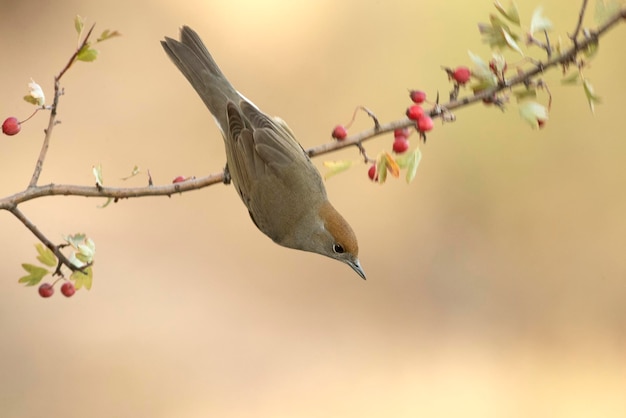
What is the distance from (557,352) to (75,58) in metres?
5.42

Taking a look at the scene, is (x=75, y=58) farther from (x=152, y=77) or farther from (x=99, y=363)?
(x=152, y=77)

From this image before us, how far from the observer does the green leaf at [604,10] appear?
192cm

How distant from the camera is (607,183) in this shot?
669 cm

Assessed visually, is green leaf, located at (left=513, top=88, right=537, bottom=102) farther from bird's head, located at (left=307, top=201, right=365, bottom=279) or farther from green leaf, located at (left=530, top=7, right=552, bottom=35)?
bird's head, located at (left=307, top=201, right=365, bottom=279)

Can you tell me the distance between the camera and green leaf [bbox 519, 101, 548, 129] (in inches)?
77.6

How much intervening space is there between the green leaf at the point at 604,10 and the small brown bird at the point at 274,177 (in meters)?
1.42

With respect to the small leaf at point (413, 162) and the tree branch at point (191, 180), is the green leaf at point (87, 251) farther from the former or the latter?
the small leaf at point (413, 162)

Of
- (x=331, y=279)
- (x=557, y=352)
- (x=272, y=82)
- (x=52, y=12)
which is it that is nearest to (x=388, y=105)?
(x=272, y=82)

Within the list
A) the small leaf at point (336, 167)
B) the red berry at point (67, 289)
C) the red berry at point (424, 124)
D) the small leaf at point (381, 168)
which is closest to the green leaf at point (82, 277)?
the red berry at point (67, 289)

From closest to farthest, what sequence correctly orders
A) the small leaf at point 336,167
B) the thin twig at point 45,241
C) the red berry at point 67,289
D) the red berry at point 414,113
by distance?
the thin twig at point 45,241 < the small leaf at point 336,167 < the red berry at point 414,113 < the red berry at point 67,289

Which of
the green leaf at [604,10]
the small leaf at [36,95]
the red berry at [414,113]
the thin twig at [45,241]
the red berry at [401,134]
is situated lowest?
the thin twig at [45,241]

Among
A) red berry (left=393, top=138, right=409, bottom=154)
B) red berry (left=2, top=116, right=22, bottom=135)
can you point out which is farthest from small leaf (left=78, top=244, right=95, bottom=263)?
red berry (left=393, top=138, right=409, bottom=154)

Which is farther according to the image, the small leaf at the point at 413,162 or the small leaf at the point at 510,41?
the small leaf at the point at 413,162

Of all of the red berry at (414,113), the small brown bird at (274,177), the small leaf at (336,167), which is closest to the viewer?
the small leaf at (336,167)
